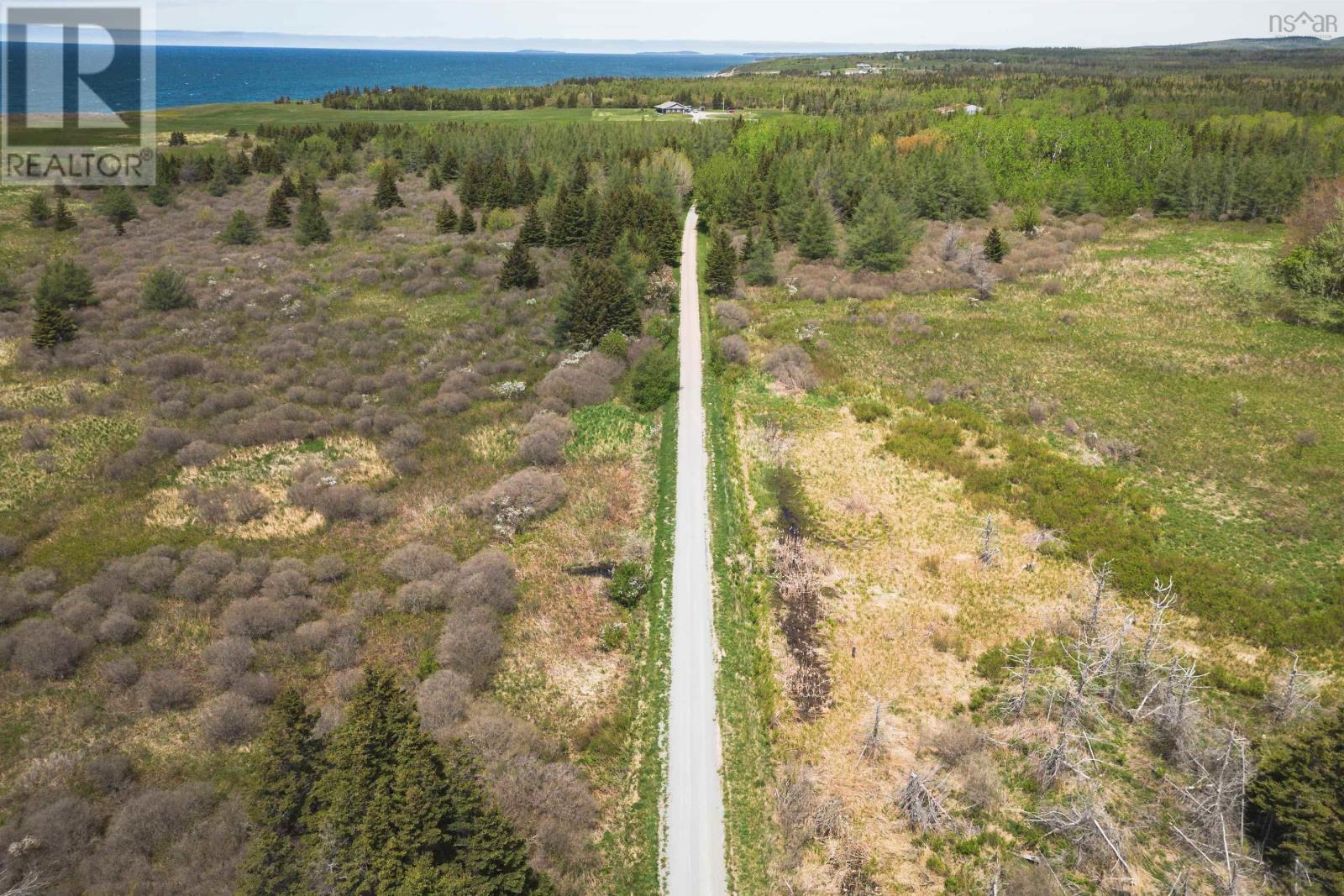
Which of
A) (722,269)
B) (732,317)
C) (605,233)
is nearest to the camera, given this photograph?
(732,317)


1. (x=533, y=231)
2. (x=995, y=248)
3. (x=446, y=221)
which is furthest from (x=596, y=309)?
(x=995, y=248)

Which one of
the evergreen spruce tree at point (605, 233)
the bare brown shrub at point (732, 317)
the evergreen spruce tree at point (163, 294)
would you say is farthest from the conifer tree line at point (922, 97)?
the evergreen spruce tree at point (163, 294)

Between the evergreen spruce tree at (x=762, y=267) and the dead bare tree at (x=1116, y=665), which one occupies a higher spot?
the evergreen spruce tree at (x=762, y=267)

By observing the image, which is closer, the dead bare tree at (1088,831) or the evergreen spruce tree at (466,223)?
the dead bare tree at (1088,831)

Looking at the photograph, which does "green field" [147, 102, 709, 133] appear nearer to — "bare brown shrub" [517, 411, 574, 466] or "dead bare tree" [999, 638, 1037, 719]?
"bare brown shrub" [517, 411, 574, 466]

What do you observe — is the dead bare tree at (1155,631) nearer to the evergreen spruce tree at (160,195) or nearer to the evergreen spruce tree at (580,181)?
the evergreen spruce tree at (580,181)

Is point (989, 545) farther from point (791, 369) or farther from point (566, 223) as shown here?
point (566, 223)
